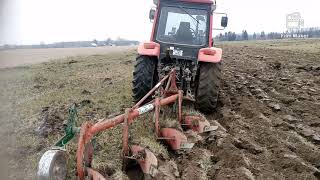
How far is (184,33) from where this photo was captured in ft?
26.8

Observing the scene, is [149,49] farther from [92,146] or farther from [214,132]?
[92,146]

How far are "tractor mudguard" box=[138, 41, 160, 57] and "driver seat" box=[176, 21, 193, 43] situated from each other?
59 cm

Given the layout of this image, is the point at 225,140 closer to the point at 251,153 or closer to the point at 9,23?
the point at 251,153

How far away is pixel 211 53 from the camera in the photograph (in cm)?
751

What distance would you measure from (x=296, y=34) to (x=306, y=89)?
2280 inches

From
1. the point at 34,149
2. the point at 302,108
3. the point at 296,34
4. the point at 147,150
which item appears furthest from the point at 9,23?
the point at 296,34

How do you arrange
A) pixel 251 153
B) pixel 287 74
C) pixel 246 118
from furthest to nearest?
pixel 287 74 → pixel 246 118 → pixel 251 153

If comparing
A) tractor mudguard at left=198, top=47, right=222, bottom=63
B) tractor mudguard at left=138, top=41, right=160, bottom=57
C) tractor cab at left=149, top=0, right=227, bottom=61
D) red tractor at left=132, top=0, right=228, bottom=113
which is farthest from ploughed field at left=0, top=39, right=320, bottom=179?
tractor cab at left=149, top=0, right=227, bottom=61

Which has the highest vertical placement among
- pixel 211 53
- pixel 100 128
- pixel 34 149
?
pixel 211 53

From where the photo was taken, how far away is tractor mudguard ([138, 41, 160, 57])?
7566mm

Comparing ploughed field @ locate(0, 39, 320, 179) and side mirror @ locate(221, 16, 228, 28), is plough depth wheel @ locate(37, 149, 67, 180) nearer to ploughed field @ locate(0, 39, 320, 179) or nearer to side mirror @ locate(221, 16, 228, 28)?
ploughed field @ locate(0, 39, 320, 179)

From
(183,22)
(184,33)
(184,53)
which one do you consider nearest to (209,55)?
(184,53)

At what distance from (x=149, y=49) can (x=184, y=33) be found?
83 centimetres

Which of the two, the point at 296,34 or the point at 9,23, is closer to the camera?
the point at 9,23
